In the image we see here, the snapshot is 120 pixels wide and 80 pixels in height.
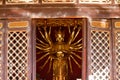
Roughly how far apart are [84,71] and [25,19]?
A: 1.25 meters

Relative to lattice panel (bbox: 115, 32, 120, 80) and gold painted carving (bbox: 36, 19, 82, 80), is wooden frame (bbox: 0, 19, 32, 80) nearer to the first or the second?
lattice panel (bbox: 115, 32, 120, 80)

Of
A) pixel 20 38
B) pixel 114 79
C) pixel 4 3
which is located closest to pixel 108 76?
pixel 114 79

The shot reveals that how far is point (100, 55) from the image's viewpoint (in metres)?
7.60

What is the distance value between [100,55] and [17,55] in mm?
1326

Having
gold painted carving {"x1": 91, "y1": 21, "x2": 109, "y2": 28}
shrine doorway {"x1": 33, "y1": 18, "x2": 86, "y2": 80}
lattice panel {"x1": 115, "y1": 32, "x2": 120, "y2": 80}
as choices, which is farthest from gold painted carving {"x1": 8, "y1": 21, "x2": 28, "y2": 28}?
shrine doorway {"x1": 33, "y1": 18, "x2": 86, "y2": 80}

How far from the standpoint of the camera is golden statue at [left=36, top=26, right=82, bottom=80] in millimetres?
9648

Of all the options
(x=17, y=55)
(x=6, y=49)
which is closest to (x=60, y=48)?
(x=17, y=55)

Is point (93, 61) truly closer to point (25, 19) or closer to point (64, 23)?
point (25, 19)

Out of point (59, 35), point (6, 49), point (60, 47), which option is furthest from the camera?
point (60, 47)

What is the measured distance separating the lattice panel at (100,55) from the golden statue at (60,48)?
6.26ft

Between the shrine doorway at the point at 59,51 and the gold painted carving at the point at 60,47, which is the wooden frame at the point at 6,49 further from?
the gold painted carving at the point at 60,47

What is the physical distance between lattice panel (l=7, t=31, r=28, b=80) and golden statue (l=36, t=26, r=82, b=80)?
5.90 ft

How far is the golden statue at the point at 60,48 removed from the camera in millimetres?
9648

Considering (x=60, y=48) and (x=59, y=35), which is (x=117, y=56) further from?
(x=60, y=48)
